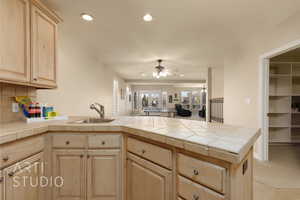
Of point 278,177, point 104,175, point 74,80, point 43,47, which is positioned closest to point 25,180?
point 104,175

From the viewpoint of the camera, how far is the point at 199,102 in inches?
450

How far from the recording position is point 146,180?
1.20 m

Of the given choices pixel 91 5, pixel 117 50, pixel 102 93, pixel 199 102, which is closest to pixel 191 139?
pixel 91 5

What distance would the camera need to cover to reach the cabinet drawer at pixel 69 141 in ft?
4.76

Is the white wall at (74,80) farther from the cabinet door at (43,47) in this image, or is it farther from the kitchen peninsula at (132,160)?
the kitchen peninsula at (132,160)

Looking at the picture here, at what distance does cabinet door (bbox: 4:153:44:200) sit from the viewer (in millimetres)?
1065

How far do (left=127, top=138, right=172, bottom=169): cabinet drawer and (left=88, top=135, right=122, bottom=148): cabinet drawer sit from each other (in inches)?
5.2

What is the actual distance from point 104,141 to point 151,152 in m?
0.56

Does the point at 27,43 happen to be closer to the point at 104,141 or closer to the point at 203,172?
the point at 104,141

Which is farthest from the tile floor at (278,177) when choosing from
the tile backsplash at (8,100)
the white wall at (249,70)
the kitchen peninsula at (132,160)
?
the tile backsplash at (8,100)

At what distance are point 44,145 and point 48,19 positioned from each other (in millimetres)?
1469

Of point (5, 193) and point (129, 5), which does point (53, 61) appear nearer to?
point (129, 5)

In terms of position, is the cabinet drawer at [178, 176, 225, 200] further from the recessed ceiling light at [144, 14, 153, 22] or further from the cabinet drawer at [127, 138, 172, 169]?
the recessed ceiling light at [144, 14, 153, 22]

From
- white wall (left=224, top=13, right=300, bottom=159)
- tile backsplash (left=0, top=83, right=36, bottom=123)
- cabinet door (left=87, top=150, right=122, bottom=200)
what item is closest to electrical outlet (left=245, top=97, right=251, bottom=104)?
white wall (left=224, top=13, right=300, bottom=159)
